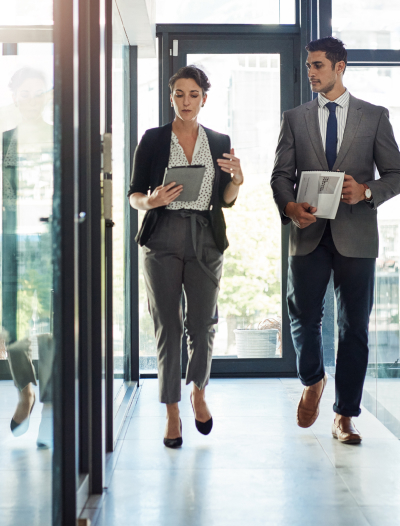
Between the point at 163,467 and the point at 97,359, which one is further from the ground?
the point at 97,359

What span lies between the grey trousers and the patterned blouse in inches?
1.4

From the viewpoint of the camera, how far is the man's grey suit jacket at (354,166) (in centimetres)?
252

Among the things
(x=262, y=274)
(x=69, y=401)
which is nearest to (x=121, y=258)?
(x=262, y=274)

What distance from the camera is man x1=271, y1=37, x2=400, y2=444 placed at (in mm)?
2535

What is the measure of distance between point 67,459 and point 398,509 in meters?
1.02

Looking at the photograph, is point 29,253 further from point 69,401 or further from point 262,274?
point 262,274

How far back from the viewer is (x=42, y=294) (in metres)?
1.45

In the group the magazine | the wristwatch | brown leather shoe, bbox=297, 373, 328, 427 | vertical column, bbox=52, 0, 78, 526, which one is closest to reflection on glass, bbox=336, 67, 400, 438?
brown leather shoe, bbox=297, 373, 328, 427

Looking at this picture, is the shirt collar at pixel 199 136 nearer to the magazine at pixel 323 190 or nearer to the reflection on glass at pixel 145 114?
the magazine at pixel 323 190

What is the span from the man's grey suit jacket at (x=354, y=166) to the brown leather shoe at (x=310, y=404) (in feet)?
1.92

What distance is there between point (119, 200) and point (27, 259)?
1856 mm

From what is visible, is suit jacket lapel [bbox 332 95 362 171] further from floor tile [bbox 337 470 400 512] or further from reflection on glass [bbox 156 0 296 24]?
reflection on glass [bbox 156 0 296 24]

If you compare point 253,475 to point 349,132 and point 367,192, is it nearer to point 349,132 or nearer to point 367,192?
point 367,192

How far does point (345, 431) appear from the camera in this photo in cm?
257
